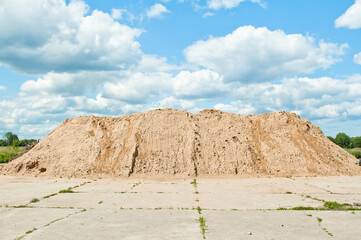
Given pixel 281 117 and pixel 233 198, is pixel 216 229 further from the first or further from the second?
pixel 281 117

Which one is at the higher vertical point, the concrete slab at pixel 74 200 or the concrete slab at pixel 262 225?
the concrete slab at pixel 74 200

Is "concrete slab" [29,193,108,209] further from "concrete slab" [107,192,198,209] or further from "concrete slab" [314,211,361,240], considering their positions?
"concrete slab" [314,211,361,240]

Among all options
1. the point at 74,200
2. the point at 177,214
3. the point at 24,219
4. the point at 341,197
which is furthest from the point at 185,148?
the point at 24,219

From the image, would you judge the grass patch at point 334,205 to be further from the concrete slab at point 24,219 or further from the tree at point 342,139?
the tree at point 342,139

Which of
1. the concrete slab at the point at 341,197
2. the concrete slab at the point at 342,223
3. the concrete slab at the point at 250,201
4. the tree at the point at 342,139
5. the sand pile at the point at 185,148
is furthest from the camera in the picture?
the tree at the point at 342,139

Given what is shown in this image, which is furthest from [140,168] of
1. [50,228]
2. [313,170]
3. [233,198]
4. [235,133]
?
[50,228]

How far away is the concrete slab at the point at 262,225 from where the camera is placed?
10.4 m

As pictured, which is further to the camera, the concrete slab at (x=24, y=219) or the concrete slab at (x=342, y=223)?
the concrete slab at (x=24, y=219)

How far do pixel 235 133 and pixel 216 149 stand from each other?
3531 mm

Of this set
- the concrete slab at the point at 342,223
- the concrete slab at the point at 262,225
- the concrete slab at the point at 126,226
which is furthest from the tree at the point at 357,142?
the concrete slab at the point at 126,226

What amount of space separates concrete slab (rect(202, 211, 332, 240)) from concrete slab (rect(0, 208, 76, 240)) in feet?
20.6

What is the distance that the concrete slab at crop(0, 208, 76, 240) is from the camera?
1108cm

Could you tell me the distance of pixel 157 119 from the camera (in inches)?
1393

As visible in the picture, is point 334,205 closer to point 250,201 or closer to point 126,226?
point 250,201
